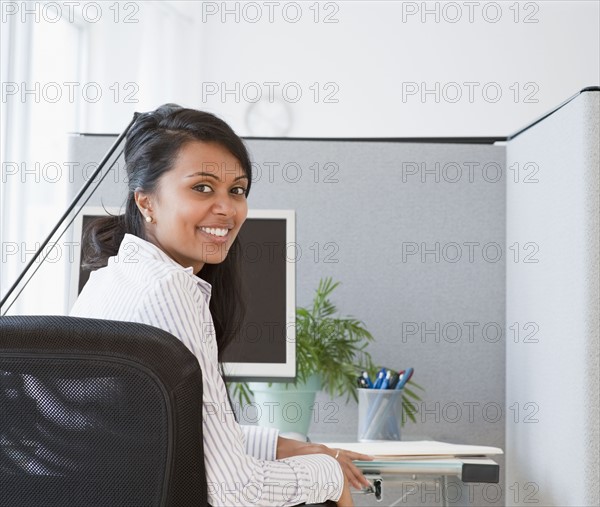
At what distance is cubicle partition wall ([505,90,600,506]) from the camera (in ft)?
4.61

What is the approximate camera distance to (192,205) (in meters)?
1.24

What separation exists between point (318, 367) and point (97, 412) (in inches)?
41.5

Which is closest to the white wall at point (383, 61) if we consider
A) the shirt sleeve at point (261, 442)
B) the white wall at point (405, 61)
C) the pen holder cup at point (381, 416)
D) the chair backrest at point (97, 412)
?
the white wall at point (405, 61)

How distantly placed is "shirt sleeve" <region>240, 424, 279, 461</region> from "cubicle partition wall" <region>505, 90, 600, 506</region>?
1.67ft

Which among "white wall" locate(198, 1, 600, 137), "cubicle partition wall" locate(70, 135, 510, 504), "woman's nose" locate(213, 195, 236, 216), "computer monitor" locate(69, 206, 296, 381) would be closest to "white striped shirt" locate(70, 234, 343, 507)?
"woman's nose" locate(213, 195, 236, 216)

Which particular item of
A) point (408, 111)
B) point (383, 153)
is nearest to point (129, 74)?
point (408, 111)

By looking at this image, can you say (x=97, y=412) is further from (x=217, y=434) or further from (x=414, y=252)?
(x=414, y=252)

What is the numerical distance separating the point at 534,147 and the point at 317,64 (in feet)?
10.1

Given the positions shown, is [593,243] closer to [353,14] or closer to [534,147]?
[534,147]

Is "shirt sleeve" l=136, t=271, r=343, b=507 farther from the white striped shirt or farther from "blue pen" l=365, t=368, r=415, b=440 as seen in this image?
"blue pen" l=365, t=368, r=415, b=440

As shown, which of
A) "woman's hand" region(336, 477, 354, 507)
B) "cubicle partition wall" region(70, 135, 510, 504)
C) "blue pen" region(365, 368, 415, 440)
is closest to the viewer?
"woman's hand" region(336, 477, 354, 507)

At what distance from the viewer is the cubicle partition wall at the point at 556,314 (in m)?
1.40

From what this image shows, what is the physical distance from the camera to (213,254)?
4.11 ft

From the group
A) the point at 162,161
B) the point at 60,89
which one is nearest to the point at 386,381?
the point at 162,161
